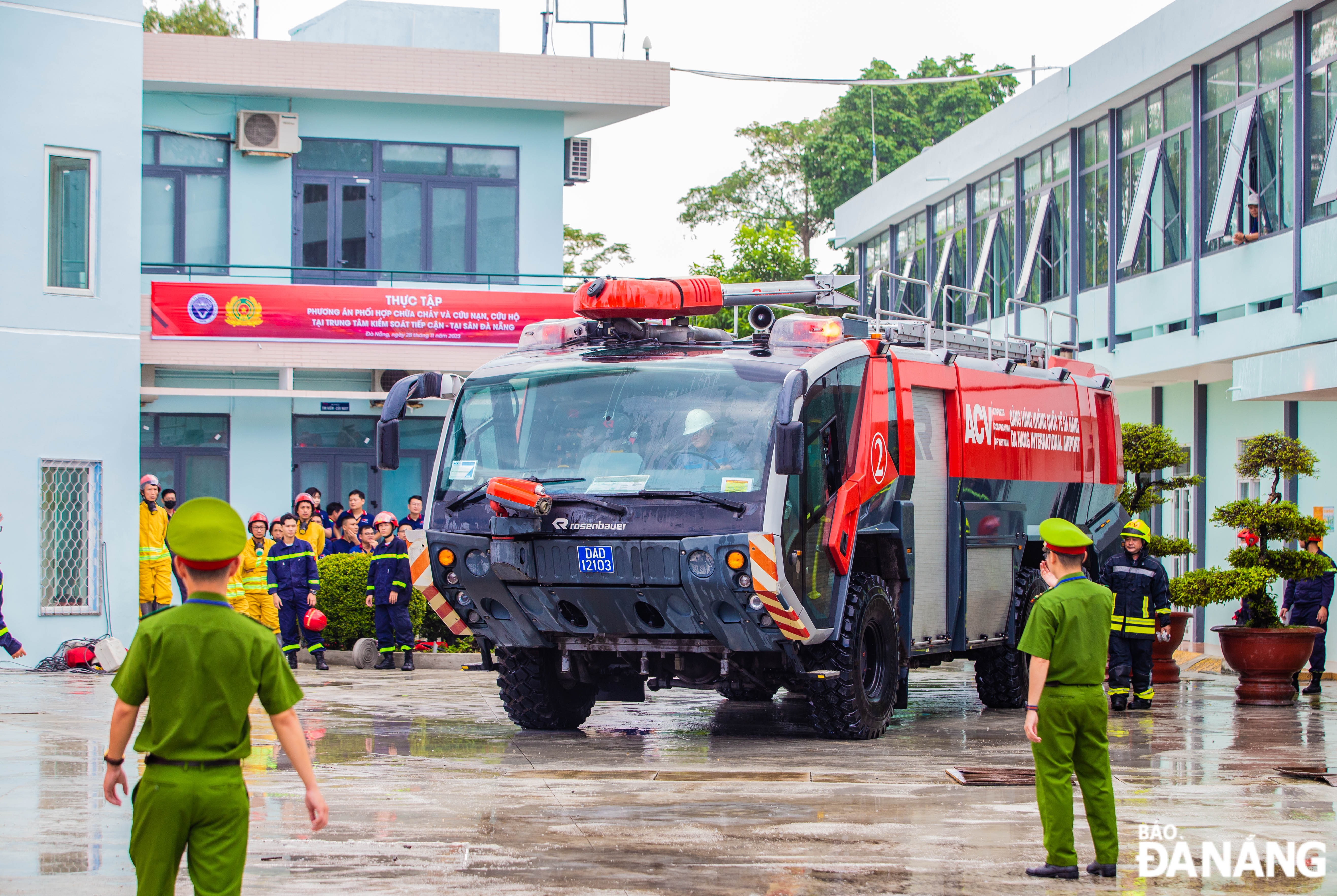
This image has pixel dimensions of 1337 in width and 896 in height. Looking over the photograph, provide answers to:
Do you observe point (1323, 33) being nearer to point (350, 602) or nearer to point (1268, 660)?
point (1268, 660)

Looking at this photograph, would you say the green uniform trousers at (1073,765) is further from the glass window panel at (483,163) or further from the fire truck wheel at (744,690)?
the glass window panel at (483,163)

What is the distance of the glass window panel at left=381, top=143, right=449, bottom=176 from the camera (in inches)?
1010

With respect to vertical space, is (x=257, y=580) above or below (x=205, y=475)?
below

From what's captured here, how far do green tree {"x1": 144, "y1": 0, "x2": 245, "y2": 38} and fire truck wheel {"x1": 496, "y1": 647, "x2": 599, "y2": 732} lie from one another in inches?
1449

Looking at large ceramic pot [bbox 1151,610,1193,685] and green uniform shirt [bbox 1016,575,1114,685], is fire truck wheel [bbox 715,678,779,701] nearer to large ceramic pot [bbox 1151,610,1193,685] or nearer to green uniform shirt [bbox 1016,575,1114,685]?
green uniform shirt [bbox 1016,575,1114,685]

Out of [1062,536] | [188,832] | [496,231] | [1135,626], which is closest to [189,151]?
[496,231]

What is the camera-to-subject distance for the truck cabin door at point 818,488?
1070 centimetres

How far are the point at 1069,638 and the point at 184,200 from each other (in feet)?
67.3

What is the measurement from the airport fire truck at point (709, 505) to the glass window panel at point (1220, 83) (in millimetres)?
9773

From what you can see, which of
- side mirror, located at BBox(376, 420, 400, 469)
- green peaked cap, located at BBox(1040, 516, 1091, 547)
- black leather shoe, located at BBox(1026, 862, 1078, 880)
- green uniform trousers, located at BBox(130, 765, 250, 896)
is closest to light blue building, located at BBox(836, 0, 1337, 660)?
side mirror, located at BBox(376, 420, 400, 469)

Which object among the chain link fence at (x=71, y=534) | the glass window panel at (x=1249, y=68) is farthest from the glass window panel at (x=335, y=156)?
the glass window panel at (x=1249, y=68)

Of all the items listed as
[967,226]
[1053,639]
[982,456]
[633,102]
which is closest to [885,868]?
[1053,639]

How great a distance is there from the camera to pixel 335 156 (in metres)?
25.5

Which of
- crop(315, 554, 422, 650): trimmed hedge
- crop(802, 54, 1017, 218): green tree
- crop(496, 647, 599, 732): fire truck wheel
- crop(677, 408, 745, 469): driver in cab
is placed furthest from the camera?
crop(802, 54, 1017, 218): green tree
